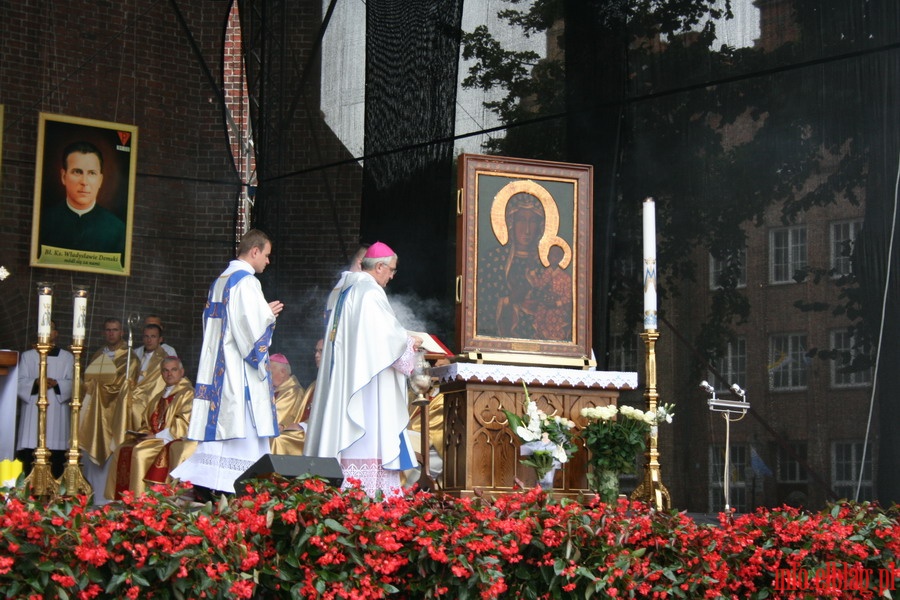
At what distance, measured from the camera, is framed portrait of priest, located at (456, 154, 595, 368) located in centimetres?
720

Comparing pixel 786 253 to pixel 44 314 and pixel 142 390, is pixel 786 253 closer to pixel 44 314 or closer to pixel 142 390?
pixel 44 314

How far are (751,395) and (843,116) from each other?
2202 mm

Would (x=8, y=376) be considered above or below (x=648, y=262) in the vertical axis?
below

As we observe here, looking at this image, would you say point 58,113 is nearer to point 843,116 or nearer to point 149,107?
point 149,107

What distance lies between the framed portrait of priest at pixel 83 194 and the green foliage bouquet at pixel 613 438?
8708 mm

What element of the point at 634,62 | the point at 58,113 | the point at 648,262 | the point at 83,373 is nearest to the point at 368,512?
the point at 648,262

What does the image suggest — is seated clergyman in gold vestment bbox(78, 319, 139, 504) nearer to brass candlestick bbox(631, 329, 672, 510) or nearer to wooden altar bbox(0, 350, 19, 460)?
wooden altar bbox(0, 350, 19, 460)

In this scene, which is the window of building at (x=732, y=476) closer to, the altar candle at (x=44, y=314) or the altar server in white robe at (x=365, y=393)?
the altar server in white robe at (x=365, y=393)

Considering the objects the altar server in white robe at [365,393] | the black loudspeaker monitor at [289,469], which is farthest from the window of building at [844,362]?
the black loudspeaker monitor at [289,469]

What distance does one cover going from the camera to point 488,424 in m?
6.97

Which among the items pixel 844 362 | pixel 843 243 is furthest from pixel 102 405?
pixel 843 243

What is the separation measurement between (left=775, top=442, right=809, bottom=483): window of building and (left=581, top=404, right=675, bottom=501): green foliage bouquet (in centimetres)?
267

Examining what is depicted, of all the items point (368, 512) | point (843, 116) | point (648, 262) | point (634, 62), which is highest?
point (634, 62)

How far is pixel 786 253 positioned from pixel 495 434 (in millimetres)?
3414
